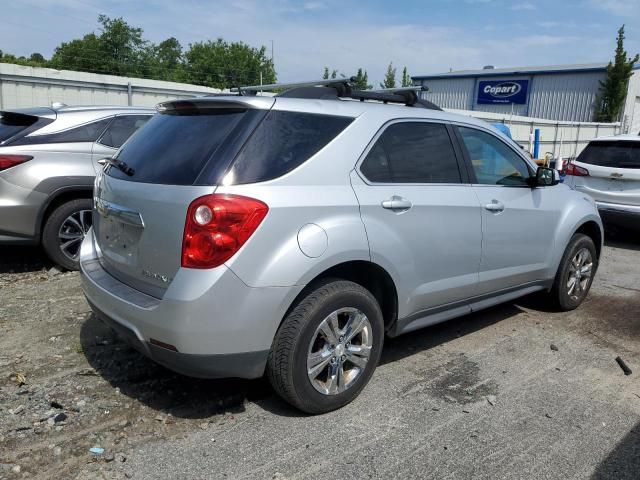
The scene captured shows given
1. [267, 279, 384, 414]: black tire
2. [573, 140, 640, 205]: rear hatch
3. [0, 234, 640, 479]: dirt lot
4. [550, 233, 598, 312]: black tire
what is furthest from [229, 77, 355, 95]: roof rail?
[573, 140, 640, 205]: rear hatch

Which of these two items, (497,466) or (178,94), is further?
(178,94)

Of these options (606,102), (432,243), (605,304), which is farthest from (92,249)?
(606,102)

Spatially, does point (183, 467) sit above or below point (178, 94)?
below

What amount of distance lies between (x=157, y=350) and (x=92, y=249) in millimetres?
1081

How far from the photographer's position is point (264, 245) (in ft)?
8.82

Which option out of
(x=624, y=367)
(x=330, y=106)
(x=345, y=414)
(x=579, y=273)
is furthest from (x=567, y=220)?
(x=345, y=414)

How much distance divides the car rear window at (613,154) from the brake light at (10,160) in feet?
24.6

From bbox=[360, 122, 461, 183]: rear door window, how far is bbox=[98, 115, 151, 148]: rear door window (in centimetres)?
360

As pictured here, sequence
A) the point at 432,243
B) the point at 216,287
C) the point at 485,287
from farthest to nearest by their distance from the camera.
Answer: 1. the point at 485,287
2. the point at 432,243
3. the point at 216,287

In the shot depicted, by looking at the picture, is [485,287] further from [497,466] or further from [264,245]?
[264,245]

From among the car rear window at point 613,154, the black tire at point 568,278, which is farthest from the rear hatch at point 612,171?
the black tire at point 568,278

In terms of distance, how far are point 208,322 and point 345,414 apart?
1065 millimetres

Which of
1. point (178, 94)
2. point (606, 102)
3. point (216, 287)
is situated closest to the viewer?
point (216, 287)

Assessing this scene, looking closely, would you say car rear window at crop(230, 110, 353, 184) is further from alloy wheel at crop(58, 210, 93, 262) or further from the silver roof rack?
alloy wheel at crop(58, 210, 93, 262)
